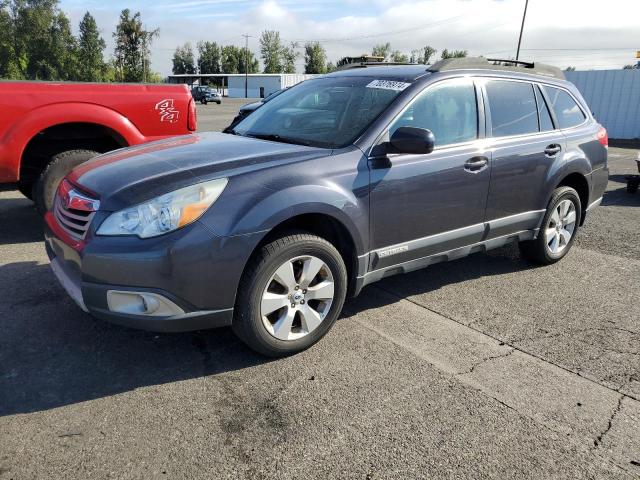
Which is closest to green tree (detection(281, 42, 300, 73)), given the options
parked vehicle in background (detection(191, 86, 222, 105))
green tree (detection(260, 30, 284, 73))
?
green tree (detection(260, 30, 284, 73))

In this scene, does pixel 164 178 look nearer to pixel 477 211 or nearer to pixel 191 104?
pixel 477 211

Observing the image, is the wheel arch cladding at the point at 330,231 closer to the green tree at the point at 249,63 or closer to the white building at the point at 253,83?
the white building at the point at 253,83

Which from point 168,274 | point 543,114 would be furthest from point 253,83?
point 168,274

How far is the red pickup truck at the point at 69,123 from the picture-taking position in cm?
500

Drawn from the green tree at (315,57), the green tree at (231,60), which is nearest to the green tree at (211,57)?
the green tree at (231,60)

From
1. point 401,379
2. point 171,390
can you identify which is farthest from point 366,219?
point 171,390

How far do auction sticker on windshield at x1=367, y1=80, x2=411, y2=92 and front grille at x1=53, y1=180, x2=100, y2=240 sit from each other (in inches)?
84.6

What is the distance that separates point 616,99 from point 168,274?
68.2 feet

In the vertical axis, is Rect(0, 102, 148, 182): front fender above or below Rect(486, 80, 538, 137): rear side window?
below

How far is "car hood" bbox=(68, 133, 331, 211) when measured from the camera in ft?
9.52

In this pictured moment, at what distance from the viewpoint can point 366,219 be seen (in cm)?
343

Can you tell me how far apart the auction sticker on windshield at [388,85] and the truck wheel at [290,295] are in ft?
4.36

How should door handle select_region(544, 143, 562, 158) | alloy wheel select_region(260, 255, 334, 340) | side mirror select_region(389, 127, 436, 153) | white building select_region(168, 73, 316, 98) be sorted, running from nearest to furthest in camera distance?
alloy wheel select_region(260, 255, 334, 340) → side mirror select_region(389, 127, 436, 153) → door handle select_region(544, 143, 562, 158) → white building select_region(168, 73, 316, 98)

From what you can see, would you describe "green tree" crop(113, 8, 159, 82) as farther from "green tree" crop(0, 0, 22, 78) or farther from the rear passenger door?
the rear passenger door
